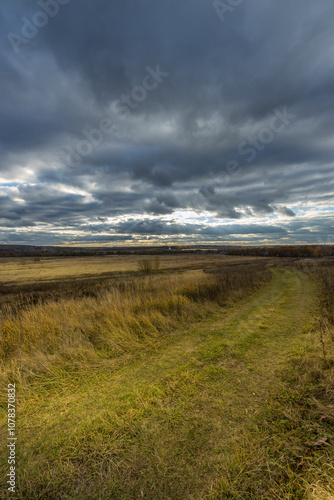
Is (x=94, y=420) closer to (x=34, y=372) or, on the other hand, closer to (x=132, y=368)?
(x=132, y=368)

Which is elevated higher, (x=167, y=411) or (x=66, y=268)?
(x=167, y=411)

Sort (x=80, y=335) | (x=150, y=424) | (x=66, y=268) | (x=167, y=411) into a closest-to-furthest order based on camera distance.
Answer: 1. (x=150, y=424)
2. (x=167, y=411)
3. (x=80, y=335)
4. (x=66, y=268)

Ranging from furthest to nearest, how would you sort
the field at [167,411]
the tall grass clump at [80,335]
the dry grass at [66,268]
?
the dry grass at [66,268] < the tall grass clump at [80,335] < the field at [167,411]

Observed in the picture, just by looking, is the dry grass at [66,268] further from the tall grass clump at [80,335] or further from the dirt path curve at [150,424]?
the dirt path curve at [150,424]

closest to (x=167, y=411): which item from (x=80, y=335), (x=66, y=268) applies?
(x=80, y=335)

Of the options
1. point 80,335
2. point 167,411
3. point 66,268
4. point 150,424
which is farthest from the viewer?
point 66,268

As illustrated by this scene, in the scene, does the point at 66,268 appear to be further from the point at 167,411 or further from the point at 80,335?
the point at 167,411

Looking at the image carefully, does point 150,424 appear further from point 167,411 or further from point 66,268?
point 66,268

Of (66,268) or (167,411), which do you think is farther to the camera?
(66,268)

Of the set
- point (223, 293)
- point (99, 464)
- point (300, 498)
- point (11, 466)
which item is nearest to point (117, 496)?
point (99, 464)

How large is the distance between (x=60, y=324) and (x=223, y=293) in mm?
9575

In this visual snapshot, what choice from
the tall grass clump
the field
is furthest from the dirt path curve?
the tall grass clump

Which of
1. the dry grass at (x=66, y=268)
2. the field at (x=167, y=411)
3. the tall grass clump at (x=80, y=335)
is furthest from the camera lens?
the dry grass at (x=66, y=268)

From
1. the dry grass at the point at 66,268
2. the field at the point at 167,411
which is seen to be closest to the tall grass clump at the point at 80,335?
the field at the point at 167,411
